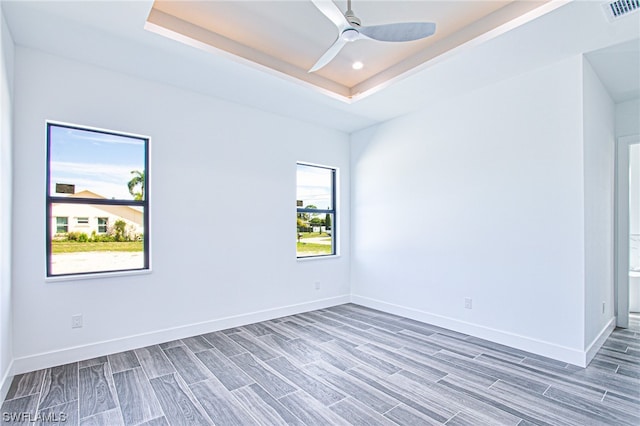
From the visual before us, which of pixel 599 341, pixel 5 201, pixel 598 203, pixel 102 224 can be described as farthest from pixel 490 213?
pixel 5 201

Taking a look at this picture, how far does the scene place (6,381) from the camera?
2389 millimetres

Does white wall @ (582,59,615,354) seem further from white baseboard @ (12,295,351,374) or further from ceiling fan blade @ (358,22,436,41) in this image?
white baseboard @ (12,295,351,374)

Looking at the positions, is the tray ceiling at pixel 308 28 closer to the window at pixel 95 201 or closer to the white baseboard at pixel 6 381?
the window at pixel 95 201

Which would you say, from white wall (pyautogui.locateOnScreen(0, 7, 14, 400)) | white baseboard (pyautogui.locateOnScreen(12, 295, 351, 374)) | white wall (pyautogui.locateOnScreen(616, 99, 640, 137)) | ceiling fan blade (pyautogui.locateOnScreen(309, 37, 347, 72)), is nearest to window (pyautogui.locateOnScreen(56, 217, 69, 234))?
white wall (pyautogui.locateOnScreen(0, 7, 14, 400))

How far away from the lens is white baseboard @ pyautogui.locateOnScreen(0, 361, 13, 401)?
2.26 m

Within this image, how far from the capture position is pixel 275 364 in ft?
9.51

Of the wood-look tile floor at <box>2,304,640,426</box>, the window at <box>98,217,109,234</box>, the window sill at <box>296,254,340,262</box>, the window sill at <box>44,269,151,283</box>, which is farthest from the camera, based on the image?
the window sill at <box>296,254,340,262</box>

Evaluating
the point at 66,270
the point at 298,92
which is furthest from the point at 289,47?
the point at 66,270

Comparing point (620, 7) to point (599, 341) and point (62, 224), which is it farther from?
point (62, 224)

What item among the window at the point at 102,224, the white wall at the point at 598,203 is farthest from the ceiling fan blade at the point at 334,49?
the window at the point at 102,224

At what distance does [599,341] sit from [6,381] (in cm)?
536

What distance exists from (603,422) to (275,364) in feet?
7.87

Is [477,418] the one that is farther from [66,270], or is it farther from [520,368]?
[66,270]

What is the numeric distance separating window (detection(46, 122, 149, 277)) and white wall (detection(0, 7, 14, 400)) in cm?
39
